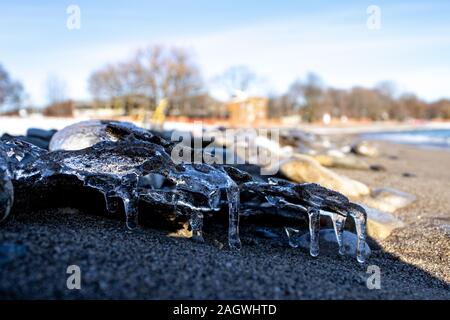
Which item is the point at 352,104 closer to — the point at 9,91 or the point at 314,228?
the point at 9,91

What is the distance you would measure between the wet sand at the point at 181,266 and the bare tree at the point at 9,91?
171ft

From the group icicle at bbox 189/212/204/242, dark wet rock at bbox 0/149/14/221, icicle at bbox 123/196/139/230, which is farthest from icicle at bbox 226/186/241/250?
dark wet rock at bbox 0/149/14/221

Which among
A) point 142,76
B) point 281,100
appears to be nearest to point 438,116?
point 281,100

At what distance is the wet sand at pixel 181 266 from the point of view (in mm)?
2584

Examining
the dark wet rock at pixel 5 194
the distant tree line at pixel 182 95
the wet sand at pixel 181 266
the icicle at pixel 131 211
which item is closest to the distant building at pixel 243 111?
the distant tree line at pixel 182 95

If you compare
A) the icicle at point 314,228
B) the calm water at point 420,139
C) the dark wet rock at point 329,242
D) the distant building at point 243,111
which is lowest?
the calm water at point 420,139

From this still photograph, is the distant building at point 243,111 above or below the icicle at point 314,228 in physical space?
above

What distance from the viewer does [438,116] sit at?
112 m

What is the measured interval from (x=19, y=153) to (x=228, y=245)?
206 cm

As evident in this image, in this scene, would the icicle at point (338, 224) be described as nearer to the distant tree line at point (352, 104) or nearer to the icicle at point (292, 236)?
the icicle at point (292, 236)

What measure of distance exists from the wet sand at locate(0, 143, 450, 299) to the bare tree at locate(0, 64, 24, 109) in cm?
5219

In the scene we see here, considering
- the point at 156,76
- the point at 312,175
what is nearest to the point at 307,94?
the point at 156,76

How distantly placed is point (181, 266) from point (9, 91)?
5630 cm

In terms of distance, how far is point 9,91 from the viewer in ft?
173
